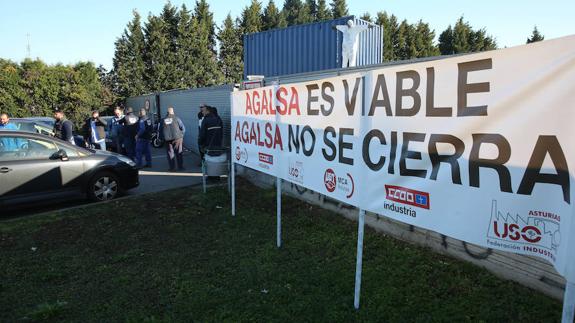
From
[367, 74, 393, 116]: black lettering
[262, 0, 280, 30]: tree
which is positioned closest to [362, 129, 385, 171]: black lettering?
[367, 74, 393, 116]: black lettering

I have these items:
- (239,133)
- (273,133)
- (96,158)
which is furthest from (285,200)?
(96,158)

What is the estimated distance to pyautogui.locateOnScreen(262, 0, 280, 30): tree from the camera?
44062mm

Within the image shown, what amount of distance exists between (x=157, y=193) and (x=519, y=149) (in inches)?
283

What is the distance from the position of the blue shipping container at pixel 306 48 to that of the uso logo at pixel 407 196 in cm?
769

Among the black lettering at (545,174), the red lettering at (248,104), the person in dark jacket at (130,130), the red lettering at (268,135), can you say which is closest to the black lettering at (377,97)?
the black lettering at (545,174)

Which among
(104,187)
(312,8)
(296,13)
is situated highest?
(312,8)

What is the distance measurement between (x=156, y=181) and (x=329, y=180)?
6975 millimetres

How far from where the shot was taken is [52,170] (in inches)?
275

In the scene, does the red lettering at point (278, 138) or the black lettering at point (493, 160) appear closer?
the black lettering at point (493, 160)

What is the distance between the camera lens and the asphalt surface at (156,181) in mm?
7117

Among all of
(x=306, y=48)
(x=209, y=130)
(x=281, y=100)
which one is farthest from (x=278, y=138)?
(x=306, y=48)

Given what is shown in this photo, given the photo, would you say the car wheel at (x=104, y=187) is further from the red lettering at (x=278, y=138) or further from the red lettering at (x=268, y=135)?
the red lettering at (x=278, y=138)

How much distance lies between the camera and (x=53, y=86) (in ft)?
89.1

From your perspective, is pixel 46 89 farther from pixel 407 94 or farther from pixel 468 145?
pixel 468 145
